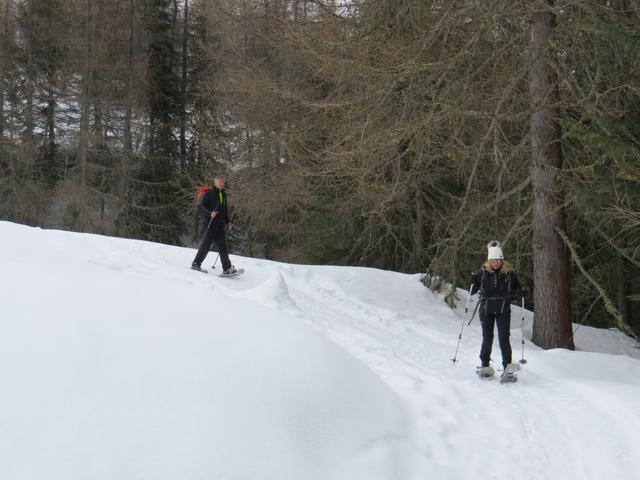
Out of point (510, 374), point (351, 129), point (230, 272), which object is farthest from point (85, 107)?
point (510, 374)

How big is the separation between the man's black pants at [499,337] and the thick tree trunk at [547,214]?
2.32 metres

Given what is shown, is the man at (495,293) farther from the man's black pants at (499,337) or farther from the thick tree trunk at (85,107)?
the thick tree trunk at (85,107)

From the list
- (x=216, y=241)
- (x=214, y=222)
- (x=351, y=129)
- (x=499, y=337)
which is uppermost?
(x=351, y=129)

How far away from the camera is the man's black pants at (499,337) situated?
24.4 ft

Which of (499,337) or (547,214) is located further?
(547,214)

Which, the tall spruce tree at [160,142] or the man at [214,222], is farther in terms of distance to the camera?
the tall spruce tree at [160,142]

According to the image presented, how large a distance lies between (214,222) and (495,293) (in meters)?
5.58

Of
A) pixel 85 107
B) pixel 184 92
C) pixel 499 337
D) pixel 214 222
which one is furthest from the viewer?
pixel 184 92

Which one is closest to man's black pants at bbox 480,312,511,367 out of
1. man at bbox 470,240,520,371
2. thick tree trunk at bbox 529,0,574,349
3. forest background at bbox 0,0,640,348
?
man at bbox 470,240,520,371

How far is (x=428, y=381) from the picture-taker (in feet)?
22.0

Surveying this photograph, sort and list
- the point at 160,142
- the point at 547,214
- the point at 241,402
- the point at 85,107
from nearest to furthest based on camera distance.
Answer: the point at 241,402 < the point at 547,214 < the point at 85,107 < the point at 160,142

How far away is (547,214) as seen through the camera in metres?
9.11

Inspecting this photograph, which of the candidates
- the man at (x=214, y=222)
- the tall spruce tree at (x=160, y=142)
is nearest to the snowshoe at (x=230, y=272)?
the man at (x=214, y=222)

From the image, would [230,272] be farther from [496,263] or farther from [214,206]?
[496,263]
